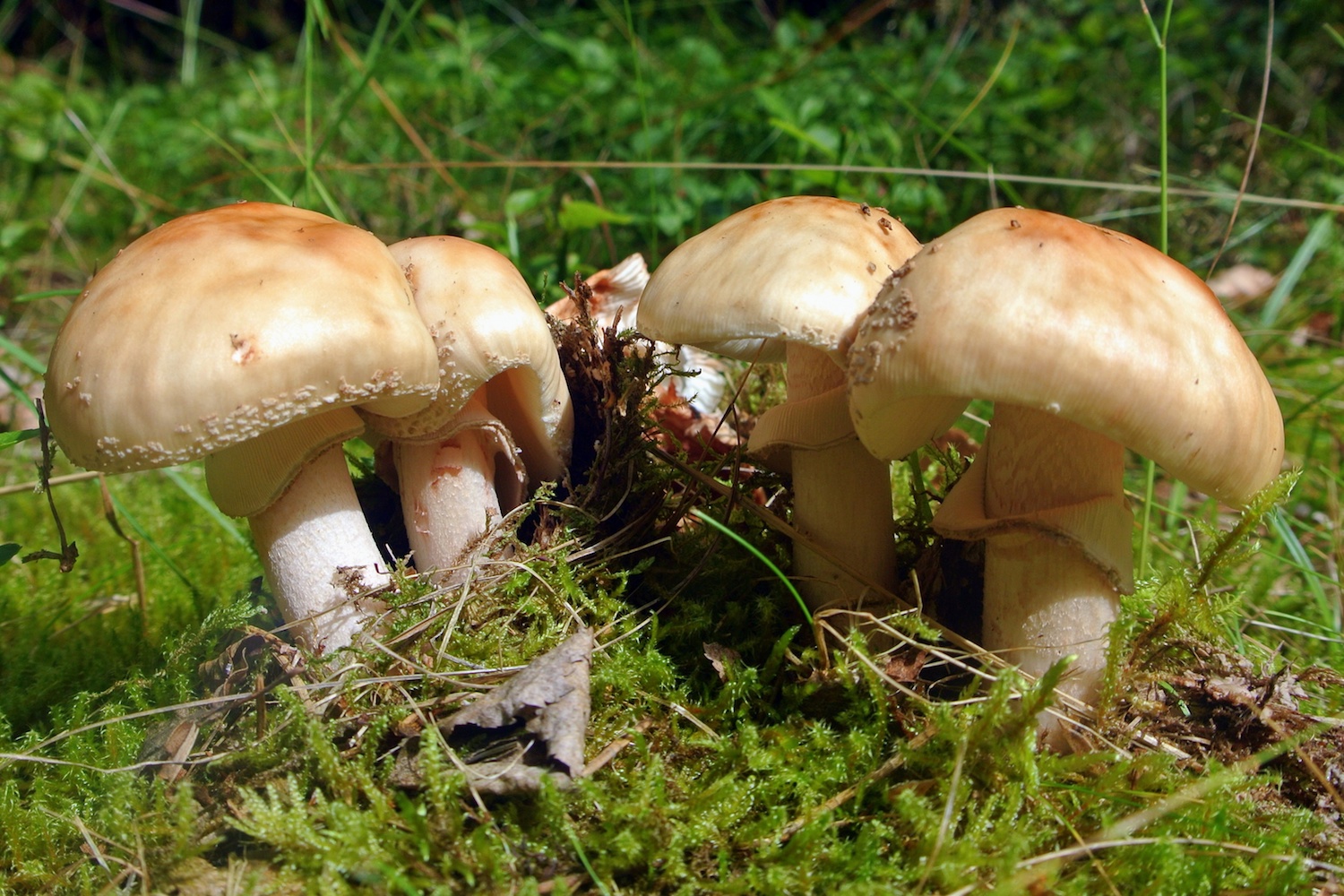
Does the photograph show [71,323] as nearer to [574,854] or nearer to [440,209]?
[574,854]

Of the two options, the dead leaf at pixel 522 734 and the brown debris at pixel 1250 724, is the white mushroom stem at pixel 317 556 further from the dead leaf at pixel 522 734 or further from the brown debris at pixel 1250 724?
the brown debris at pixel 1250 724

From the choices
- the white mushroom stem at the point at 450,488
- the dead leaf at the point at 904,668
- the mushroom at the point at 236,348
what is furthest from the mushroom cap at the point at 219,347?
the dead leaf at the point at 904,668

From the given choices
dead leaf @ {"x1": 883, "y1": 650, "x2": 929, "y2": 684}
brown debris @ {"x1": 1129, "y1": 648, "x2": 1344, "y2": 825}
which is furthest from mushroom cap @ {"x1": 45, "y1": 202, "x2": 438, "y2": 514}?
brown debris @ {"x1": 1129, "y1": 648, "x2": 1344, "y2": 825}

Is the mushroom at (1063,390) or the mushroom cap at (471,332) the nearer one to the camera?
the mushroom at (1063,390)

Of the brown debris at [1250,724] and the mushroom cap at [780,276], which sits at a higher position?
the mushroom cap at [780,276]

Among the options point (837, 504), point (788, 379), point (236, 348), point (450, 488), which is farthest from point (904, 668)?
point (236, 348)

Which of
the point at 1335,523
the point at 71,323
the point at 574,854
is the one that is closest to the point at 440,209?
the point at 71,323

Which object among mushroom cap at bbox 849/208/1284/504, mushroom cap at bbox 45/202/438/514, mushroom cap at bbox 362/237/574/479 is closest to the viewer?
mushroom cap at bbox 849/208/1284/504

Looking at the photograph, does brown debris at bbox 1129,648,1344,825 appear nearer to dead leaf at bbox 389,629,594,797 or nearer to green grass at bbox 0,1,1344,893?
green grass at bbox 0,1,1344,893
